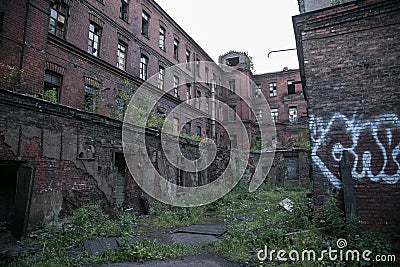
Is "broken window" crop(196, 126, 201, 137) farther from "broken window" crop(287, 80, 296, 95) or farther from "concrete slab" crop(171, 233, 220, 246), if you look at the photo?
"concrete slab" crop(171, 233, 220, 246)

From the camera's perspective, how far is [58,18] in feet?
43.0

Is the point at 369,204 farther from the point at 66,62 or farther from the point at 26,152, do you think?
the point at 66,62

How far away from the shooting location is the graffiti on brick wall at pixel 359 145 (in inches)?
215

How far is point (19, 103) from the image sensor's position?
6445 mm

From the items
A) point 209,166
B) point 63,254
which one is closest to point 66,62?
point 209,166

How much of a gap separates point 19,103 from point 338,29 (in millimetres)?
7937

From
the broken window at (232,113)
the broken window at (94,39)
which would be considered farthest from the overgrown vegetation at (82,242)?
the broken window at (232,113)

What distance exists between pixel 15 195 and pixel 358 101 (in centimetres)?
813

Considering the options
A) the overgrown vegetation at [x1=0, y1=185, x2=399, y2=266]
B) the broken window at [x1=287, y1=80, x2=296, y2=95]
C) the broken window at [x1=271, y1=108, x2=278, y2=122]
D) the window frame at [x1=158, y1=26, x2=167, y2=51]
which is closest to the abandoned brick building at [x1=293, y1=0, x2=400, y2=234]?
the overgrown vegetation at [x1=0, y1=185, x2=399, y2=266]

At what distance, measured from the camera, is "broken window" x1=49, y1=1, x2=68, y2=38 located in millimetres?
12785
